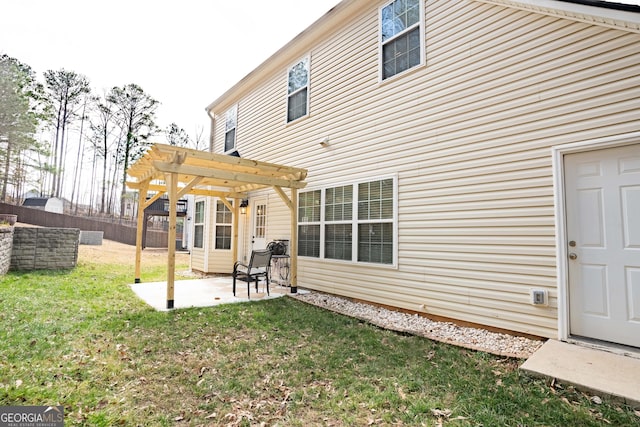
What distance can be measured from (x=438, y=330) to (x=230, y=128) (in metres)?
8.78

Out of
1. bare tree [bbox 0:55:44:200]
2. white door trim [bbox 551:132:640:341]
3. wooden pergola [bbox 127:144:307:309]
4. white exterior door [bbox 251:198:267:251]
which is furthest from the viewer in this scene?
bare tree [bbox 0:55:44:200]

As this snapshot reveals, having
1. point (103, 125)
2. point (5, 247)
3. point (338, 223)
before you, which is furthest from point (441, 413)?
point (103, 125)

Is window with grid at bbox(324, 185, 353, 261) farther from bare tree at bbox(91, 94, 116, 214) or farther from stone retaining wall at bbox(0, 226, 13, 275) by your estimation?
bare tree at bbox(91, 94, 116, 214)

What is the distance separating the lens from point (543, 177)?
3.58 m

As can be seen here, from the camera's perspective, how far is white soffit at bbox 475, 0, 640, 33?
9.87 ft

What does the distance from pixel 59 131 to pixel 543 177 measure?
1156 inches

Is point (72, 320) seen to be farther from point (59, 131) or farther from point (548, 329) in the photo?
point (59, 131)

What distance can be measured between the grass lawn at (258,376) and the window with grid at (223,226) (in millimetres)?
4566

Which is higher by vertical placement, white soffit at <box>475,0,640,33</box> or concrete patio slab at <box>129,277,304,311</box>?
white soffit at <box>475,0,640,33</box>

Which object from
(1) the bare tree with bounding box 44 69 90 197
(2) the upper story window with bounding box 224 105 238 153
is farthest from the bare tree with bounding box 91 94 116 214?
(2) the upper story window with bounding box 224 105 238 153

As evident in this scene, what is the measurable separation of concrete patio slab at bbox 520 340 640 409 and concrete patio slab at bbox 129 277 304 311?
14.5ft

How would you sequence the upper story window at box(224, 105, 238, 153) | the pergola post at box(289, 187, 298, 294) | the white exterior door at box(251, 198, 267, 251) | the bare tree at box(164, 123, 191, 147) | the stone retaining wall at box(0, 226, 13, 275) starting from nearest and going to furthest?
the pergola post at box(289, 187, 298, 294) < the stone retaining wall at box(0, 226, 13, 275) < the white exterior door at box(251, 198, 267, 251) < the upper story window at box(224, 105, 238, 153) < the bare tree at box(164, 123, 191, 147)

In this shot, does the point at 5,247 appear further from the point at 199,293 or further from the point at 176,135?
the point at 176,135

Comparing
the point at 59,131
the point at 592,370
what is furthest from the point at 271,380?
the point at 59,131
